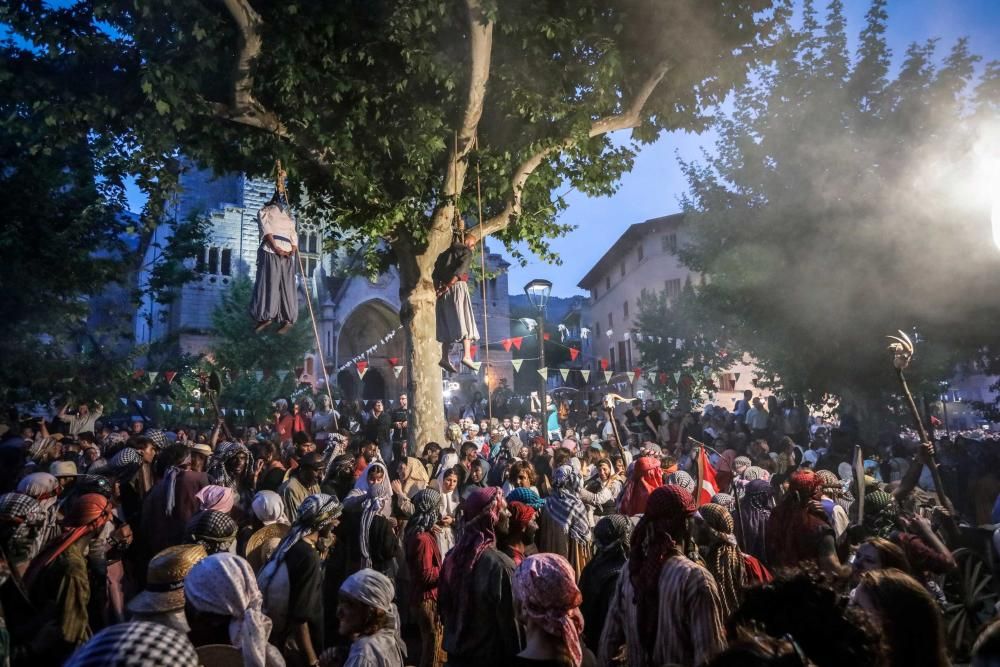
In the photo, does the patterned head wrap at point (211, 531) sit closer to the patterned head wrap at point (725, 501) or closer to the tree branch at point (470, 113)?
the patterned head wrap at point (725, 501)

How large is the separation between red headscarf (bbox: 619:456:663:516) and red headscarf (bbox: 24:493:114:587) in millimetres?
4733

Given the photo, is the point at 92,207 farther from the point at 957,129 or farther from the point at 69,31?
the point at 957,129

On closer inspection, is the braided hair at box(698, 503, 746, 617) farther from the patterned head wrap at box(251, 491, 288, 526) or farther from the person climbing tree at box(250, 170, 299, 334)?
the person climbing tree at box(250, 170, 299, 334)

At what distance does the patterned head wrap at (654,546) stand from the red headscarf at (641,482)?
2722 millimetres

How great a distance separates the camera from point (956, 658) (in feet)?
14.1

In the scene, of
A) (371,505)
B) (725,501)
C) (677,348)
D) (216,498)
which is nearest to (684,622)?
(371,505)

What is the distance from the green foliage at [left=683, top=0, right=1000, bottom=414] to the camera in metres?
12.8

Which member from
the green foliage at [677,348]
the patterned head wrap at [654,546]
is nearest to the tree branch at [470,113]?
the patterned head wrap at [654,546]

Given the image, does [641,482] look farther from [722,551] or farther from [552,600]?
[552,600]

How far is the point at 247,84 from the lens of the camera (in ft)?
23.3

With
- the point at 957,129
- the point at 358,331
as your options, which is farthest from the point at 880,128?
the point at 358,331

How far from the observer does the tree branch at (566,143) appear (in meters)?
8.70

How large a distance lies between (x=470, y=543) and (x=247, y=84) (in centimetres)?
609

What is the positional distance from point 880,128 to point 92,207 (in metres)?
17.2
